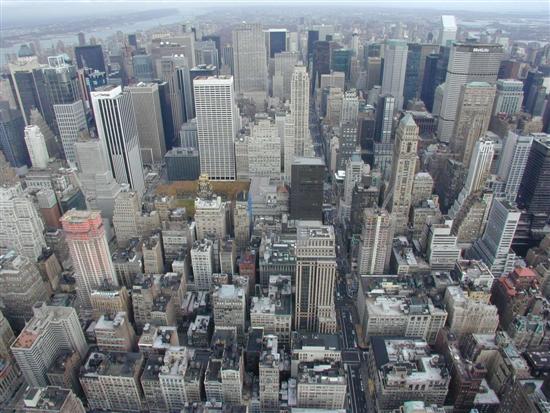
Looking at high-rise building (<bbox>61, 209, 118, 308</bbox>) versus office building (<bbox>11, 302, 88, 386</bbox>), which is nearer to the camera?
office building (<bbox>11, 302, 88, 386</bbox>)

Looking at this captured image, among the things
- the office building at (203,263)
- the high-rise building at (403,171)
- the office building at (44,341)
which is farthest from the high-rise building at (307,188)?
the office building at (44,341)

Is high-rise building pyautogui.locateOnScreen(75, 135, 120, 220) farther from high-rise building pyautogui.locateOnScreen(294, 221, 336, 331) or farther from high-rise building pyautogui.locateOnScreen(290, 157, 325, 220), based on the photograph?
high-rise building pyautogui.locateOnScreen(294, 221, 336, 331)

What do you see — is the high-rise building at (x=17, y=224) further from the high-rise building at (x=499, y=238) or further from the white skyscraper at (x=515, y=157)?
the white skyscraper at (x=515, y=157)

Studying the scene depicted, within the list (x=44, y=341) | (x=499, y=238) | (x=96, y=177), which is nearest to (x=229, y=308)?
(x=44, y=341)

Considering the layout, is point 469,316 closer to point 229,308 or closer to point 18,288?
point 229,308

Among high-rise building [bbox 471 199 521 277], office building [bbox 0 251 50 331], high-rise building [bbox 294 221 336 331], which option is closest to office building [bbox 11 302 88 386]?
office building [bbox 0 251 50 331]

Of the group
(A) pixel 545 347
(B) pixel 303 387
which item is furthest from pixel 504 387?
(B) pixel 303 387

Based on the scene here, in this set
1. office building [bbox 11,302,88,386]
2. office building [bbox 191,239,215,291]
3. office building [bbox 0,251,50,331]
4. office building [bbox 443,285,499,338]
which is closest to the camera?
office building [bbox 11,302,88,386]

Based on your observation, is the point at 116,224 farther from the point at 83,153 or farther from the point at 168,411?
the point at 168,411
